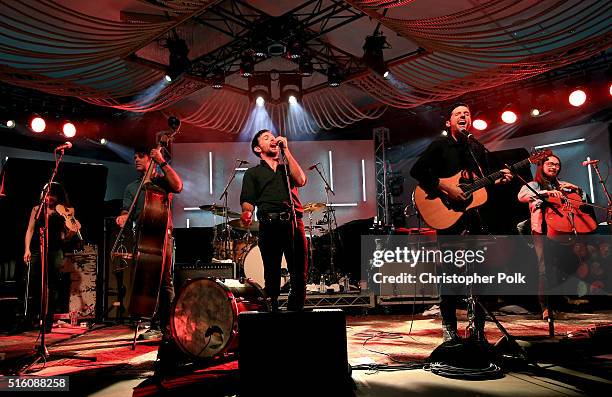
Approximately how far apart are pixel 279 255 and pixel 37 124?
25.0 feet

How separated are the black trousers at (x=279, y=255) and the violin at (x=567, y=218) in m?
4.25

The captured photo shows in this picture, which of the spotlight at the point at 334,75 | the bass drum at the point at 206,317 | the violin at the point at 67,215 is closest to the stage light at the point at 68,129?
the violin at the point at 67,215

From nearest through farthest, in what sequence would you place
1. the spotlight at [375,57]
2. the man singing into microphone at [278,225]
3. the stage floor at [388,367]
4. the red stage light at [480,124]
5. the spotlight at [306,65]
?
the stage floor at [388,367], the man singing into microphone at [278,225], the spotlight at [375,57], the spotlight at [306,65], the red stage light at [480,124]

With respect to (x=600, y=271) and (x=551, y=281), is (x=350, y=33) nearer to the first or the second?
(x=551, y=281)

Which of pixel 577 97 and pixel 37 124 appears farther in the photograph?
pixel 37 124

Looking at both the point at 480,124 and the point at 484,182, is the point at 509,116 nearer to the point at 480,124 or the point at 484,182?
the point at 480,124

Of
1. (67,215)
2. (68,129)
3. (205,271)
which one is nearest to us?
(205,271)

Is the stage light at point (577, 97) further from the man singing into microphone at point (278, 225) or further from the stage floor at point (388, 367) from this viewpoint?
the man singing into microphone at point (278, 225)

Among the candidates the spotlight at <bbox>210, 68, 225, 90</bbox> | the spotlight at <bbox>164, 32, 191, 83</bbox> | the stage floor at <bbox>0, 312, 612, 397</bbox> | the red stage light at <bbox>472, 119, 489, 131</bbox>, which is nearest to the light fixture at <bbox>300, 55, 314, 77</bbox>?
the spotlight at <bbox>210, 68, 225, 90</bbox>

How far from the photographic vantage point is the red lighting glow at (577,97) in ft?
29.7

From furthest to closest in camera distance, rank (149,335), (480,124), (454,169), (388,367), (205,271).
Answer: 1. (480,124)
2. (205,271)
3. (149,335)
4. (454,169)
5. (388,367)

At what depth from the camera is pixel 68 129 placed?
988 cm

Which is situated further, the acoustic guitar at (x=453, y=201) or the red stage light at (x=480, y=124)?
the red stage light at (x=480, y=124)

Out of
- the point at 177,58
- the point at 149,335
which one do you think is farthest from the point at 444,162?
the point at 177,58
